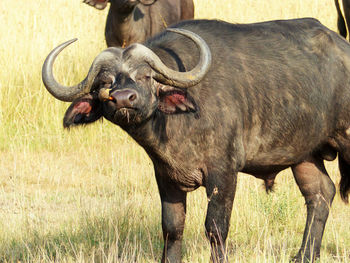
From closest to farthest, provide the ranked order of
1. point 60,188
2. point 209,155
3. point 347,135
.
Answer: point 209,155
point 347,135
point 60,188

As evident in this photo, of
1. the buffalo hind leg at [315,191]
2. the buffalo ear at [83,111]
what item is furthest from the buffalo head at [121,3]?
the buffalo ear at [83,111]

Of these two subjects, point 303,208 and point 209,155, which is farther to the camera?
point 303,208

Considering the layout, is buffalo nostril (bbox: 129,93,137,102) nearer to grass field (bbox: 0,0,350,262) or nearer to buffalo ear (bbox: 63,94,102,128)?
buffalo ear (bbox: 63,94,102,128)

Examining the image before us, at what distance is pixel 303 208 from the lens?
6172 mm

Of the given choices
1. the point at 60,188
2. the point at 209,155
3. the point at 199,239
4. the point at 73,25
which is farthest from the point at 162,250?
the point at 73,25

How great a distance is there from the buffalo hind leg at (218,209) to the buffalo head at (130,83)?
54cm

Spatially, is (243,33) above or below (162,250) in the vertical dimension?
above

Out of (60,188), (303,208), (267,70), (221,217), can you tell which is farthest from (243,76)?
(60,188)

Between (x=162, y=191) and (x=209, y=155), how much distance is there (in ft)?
1.79

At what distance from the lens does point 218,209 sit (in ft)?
14.4

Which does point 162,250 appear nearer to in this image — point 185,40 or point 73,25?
point 185,40

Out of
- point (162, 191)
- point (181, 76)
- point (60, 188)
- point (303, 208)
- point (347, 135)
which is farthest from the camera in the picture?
point (60, 188)

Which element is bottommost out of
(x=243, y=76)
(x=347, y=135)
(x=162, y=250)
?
(x=162, y=250)

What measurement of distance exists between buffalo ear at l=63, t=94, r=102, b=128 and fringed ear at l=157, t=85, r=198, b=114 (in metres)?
0.38
